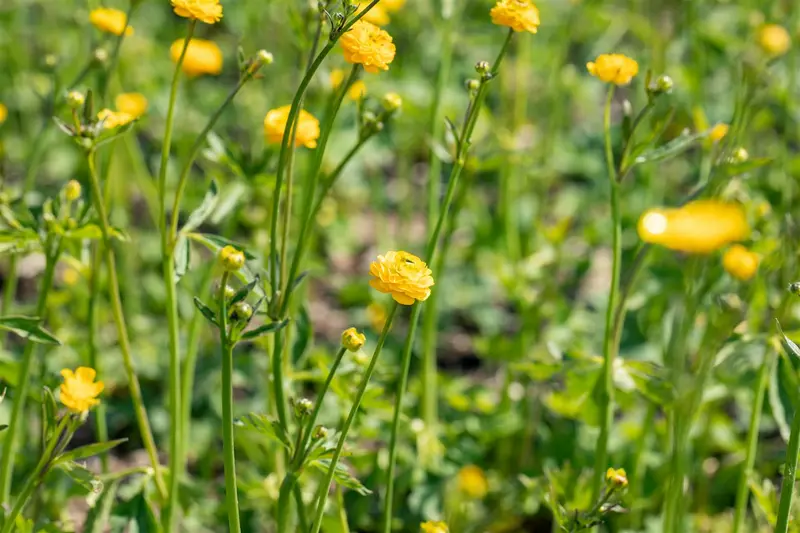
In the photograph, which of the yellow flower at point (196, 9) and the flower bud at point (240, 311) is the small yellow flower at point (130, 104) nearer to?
the yellow flower at point (196, 9)

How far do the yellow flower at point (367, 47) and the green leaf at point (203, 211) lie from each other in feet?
1.42

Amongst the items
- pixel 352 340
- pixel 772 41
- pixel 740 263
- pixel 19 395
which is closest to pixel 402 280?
pixel 352 340

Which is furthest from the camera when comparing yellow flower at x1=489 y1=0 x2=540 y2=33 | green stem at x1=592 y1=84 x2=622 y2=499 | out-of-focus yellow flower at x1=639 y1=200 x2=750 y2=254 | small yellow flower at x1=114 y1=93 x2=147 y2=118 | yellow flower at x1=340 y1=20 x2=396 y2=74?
small yellow flower at x1=114 y1=93 x2=147 y2=118

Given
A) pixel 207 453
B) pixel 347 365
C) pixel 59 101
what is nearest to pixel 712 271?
pixel 347 365

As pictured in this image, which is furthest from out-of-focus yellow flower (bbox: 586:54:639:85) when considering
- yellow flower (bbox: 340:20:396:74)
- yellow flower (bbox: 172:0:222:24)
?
yellow flower (bbox: 172:0:222:24)

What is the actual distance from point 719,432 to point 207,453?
1380 mm

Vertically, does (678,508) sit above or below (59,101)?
below

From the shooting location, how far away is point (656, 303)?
245cm

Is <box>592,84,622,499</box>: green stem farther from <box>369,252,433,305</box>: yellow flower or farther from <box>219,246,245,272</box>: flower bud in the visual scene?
<box>219,246,245,272</box>: flower bud

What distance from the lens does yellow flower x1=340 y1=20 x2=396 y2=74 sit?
1465mm

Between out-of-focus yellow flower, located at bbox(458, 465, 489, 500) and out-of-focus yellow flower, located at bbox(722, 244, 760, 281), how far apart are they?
2.61 feet

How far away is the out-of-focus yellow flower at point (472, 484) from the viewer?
90.6 inches

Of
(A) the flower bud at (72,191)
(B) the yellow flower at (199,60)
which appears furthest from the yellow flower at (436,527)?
(B) the yellow flower at (199,60)

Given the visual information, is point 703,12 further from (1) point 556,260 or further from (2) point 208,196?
(2) point 208,196
